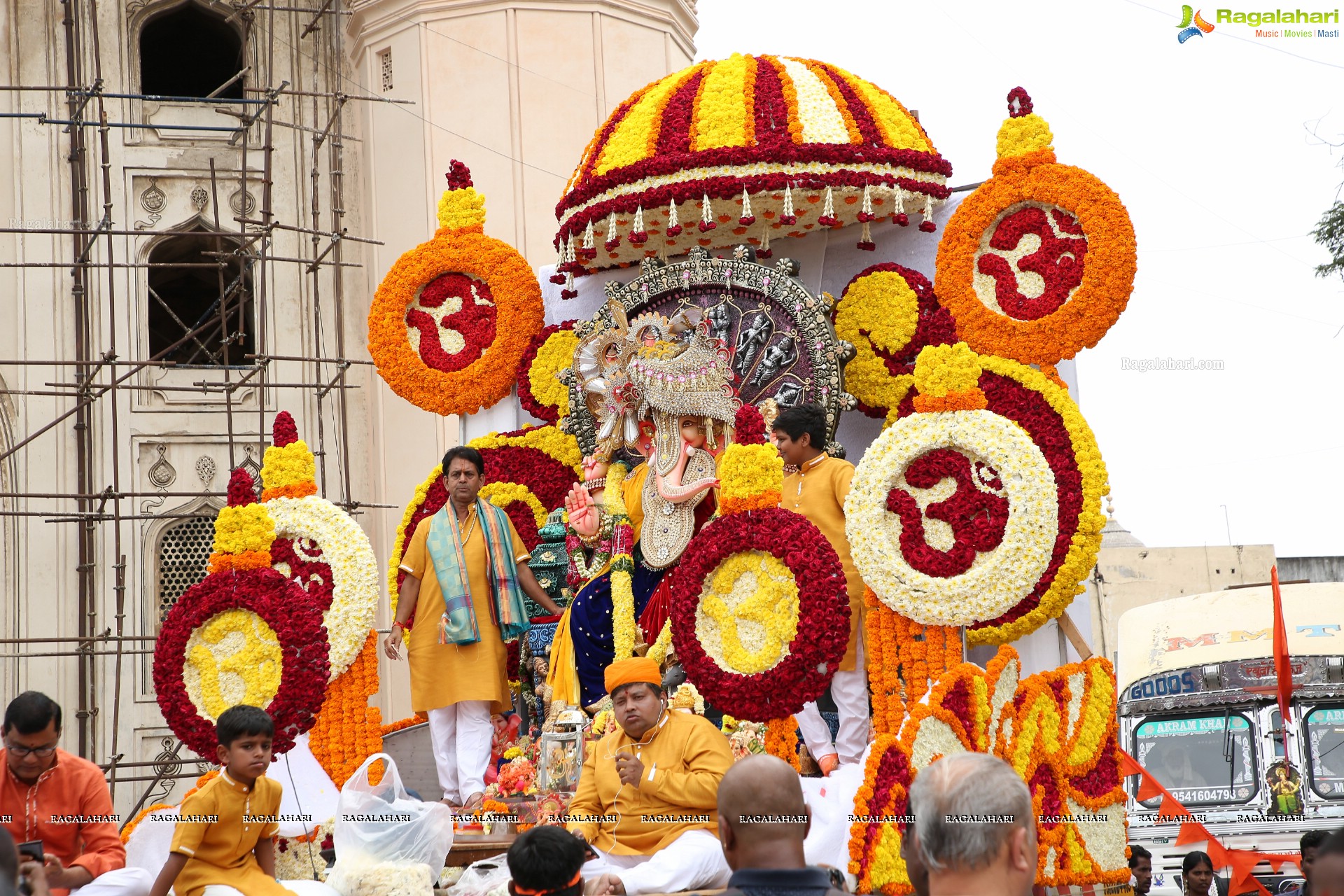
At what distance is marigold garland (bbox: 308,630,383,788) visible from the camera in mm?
8445

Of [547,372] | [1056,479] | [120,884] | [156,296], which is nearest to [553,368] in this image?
[547,372]

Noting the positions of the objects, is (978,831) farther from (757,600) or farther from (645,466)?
(645,466)

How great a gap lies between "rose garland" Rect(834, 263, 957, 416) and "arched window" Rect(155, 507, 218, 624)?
9.29m

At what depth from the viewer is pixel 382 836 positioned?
6.52 metres

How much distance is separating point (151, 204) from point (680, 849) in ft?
40.6

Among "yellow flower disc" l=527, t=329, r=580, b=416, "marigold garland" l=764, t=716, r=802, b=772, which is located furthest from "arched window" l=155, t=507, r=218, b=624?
"marigold garland" l=764, t=716, r=802, b=772

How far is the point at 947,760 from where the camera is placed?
3268 millimetres

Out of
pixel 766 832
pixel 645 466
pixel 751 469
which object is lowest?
pixel 766 832

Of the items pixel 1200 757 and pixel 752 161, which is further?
pixel 1200 757

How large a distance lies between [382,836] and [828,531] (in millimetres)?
2683

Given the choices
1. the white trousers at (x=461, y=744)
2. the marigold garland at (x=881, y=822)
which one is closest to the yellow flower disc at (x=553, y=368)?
the white trousers at (x=461, y=744)

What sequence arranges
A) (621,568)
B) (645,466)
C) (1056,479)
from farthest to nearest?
(645,466), (621,568), (1056,479)

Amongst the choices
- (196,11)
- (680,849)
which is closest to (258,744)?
(680,849)

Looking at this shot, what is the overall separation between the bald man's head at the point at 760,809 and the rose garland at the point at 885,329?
4968mm
